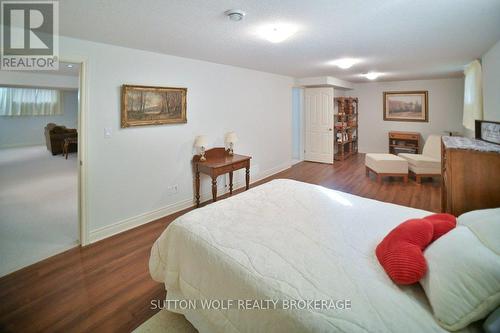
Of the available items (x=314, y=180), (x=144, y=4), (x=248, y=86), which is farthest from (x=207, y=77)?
(x=314, y=180)

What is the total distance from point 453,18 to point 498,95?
1.28 m

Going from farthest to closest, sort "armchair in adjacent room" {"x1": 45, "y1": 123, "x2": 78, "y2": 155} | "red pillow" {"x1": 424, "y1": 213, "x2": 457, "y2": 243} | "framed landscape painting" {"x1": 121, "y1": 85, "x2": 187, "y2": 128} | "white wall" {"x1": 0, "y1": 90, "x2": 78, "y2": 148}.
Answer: "white wall" {"x1": 0, "y1": 90, "x2": 78, "y2": 148}
"armchair in adjacent room" {"x1": 45, "y1": 123, "x2": 78, "y2": 155}
"framed landscape painting" {"x1": 121, "y1": 85, "x2": 187, "y2": 128}
"red pillow" {"x1": 424, "y1": 213, "x2": 457, "y2": 243}

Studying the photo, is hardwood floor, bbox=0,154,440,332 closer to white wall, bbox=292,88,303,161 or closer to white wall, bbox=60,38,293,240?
white wall, bbox=60,38,293,240

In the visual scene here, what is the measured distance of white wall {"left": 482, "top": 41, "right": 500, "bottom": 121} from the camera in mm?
2913

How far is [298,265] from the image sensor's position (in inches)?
53.4

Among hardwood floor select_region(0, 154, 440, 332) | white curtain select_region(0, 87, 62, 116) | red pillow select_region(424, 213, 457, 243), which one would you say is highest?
white curtain select_region(0, 87, 62, 116)

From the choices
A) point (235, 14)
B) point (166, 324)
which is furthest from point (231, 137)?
point (166, 324)

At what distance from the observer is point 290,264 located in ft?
4.49

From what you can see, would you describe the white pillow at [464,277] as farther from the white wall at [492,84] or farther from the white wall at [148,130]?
the white wall at [148,130]

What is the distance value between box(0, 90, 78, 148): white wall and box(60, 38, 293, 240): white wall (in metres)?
8.75

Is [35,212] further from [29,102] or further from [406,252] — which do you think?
[29,102]

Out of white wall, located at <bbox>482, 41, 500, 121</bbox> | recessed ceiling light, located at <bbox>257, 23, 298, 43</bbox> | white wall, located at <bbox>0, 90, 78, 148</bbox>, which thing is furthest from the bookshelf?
white wall, located at <bbox>0, 90, 78, 148</bbox>

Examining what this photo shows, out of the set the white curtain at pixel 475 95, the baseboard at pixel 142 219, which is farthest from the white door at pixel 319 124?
the baseboard at pixel 142 219
